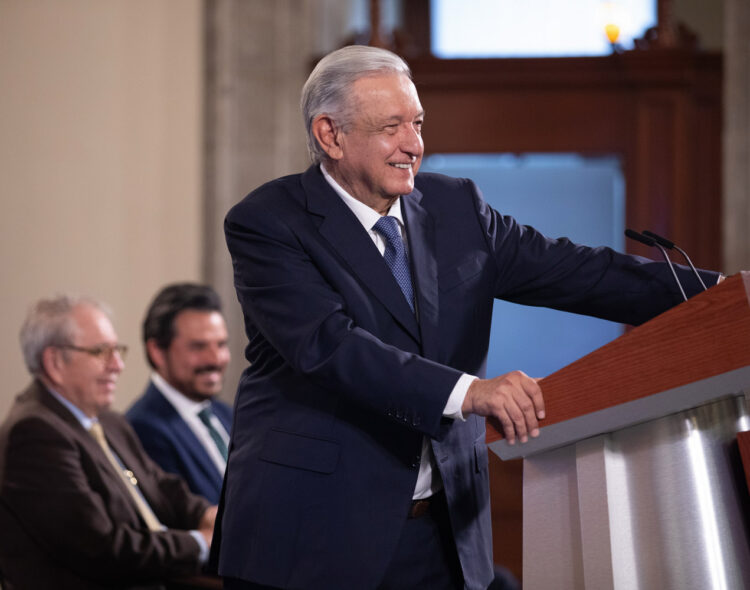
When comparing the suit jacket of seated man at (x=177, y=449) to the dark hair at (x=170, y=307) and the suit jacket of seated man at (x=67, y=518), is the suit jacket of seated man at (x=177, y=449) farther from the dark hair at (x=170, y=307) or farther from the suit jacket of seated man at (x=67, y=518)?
the suit jacket of seated man at (x=67, y=518)

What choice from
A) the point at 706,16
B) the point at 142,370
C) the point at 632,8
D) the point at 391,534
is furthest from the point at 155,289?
the point at 391,534

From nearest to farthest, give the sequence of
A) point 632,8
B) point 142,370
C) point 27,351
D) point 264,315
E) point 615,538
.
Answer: point 615,538
point 264,315
point 27,351
point 142,370
point 632,8

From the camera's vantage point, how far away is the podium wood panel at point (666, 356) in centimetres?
150

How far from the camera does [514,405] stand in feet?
5.51

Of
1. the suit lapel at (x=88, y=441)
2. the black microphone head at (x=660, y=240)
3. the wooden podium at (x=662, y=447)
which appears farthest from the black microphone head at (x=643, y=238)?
the suit lapel at (x=88, y=441)

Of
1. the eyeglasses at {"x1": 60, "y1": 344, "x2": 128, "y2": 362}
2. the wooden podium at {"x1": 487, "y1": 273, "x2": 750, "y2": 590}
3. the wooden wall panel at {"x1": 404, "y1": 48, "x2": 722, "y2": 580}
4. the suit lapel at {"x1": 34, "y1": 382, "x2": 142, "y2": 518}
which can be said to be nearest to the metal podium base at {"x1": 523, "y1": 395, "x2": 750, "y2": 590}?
the wooden podium at {"x1": 487, "y1": 273, "x2": 750, "y2": 590}

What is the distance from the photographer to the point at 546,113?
636cm

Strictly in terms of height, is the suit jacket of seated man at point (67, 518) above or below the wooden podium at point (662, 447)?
below

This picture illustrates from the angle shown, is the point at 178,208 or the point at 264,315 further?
the point at 178,208

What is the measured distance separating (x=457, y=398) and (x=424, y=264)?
0.35 meters

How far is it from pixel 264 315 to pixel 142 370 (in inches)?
169

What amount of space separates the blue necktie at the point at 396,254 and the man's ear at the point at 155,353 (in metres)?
2.39

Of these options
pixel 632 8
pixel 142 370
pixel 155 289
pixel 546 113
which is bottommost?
pixel 142 370

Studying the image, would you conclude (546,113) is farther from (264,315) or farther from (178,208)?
(264,315)
